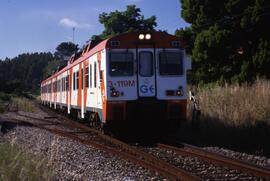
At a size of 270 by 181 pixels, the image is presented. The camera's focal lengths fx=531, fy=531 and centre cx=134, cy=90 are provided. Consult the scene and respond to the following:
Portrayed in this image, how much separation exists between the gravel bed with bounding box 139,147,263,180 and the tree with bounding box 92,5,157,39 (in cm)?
3747

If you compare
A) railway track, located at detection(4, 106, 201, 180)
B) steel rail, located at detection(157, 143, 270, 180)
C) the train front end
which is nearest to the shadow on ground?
the train front end

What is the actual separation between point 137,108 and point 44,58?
16638 centimetres

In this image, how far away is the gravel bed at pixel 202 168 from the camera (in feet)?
29.5

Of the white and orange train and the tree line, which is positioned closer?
the white and orange train

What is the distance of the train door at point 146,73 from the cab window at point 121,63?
0.26 metres

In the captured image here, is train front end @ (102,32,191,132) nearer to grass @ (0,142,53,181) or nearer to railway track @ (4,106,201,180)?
railway track @ (4,106,201,180)

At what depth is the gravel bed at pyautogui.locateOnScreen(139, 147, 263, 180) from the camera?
8.99 meters

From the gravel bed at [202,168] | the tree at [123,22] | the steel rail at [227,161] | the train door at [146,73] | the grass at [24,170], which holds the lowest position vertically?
the gravel bed at [202,168]

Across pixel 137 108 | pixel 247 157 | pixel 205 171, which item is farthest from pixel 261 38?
pixel 205 171

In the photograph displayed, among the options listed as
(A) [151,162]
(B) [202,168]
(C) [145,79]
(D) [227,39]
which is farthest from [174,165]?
(D) [227,39]

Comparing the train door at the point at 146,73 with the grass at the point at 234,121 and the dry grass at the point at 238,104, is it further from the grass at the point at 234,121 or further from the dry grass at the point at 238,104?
the dry grass at the point at 238,104

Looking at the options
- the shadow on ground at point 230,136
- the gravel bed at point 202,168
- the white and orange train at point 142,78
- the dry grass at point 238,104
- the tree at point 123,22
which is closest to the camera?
the gravel bed at point 202,168

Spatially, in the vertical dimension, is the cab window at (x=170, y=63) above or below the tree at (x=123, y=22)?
below

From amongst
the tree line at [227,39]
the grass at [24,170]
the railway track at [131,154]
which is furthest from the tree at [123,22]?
the grass at [24,170]
